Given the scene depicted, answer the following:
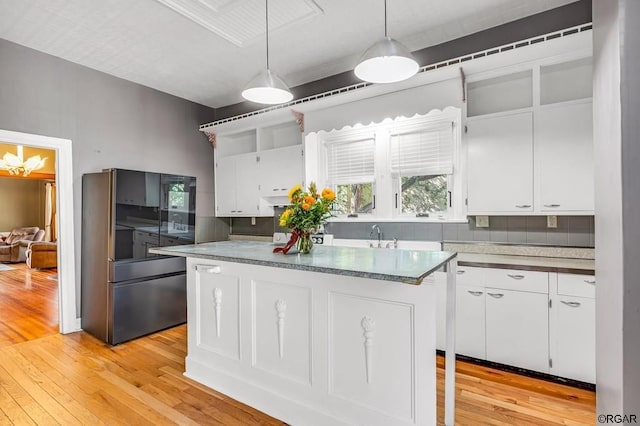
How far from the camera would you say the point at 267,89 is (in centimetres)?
229

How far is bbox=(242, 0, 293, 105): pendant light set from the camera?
2.22 metres

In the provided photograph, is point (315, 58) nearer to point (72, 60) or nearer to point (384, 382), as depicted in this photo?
point (72, 60)

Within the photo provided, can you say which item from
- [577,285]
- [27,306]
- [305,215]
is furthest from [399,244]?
[27,306]

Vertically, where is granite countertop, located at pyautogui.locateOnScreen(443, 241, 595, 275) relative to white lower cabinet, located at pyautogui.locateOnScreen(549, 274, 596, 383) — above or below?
above

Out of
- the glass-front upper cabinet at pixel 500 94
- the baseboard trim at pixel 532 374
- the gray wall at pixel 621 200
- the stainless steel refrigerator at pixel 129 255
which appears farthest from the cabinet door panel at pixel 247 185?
the gray wall at pixel 621 200

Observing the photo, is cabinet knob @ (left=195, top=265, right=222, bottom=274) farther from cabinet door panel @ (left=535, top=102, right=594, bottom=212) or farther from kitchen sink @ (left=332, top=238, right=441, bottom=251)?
cabinet door panel @ (left=535, top=102, right=594, bottom=212)

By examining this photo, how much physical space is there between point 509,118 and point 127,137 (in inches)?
159

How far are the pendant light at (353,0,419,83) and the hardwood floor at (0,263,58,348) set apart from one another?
4.00m

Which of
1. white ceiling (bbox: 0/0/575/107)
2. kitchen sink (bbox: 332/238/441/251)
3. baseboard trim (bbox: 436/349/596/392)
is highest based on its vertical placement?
white ceiling (bbox: 0/0/575/107)

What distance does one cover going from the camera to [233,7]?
2.56 m

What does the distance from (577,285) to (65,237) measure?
455cm

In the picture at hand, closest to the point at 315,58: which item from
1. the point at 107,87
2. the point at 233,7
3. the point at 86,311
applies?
the point at 233,7

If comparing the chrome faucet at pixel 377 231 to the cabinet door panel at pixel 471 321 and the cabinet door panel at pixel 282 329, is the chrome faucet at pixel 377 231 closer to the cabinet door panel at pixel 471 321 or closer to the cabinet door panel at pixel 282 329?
the cabinet door panel at pixel 471 321

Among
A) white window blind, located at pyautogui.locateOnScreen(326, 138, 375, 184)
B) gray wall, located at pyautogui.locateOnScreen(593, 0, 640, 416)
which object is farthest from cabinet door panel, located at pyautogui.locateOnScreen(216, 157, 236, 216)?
gray wall, located at pyautogui.locateOnScreen(593, 0, 640, 416)
